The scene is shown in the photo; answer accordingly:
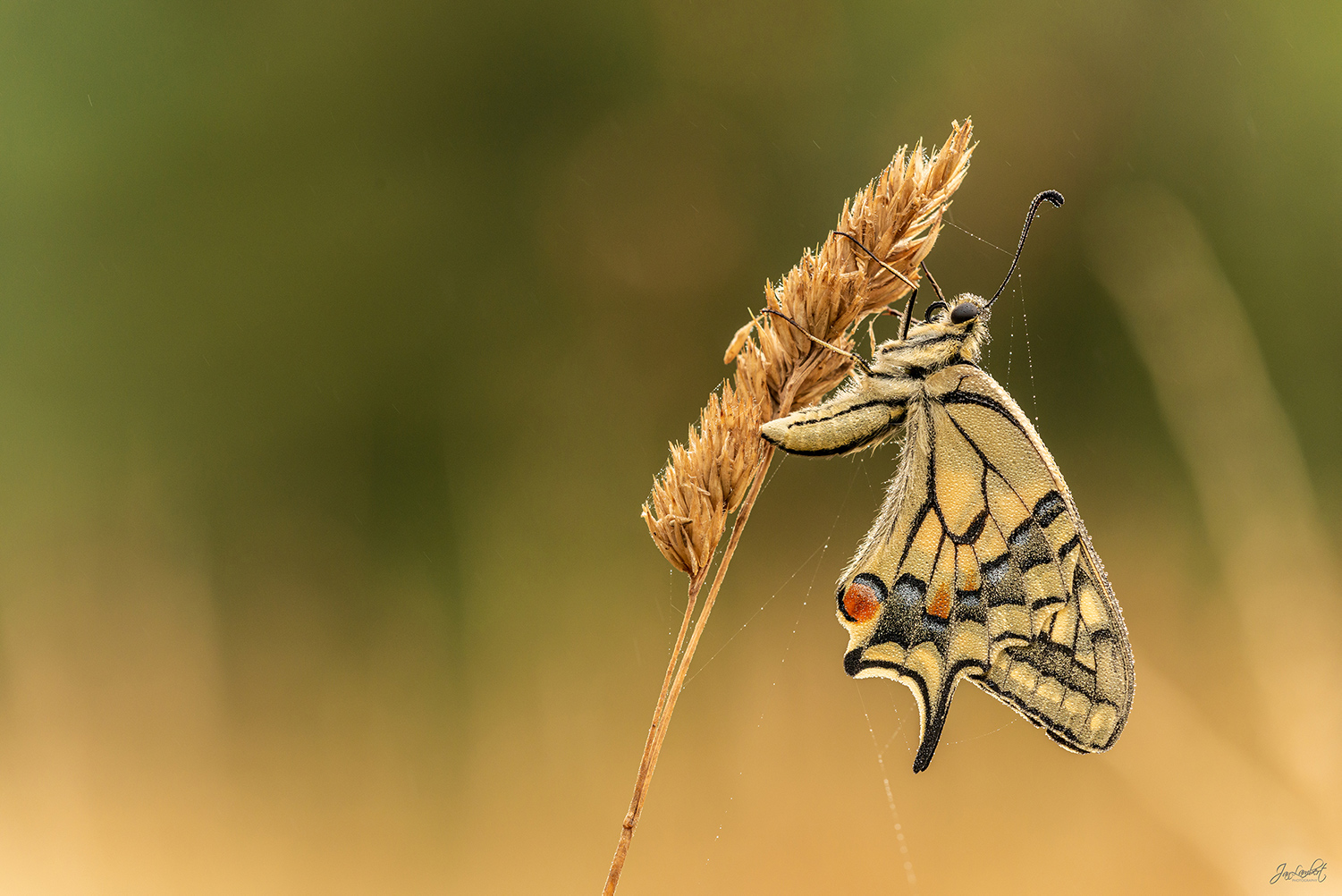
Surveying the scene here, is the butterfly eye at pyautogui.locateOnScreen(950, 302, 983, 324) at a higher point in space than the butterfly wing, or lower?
higher

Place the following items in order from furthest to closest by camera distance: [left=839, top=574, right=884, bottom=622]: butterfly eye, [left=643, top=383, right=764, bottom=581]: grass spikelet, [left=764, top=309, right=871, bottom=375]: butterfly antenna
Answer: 1. [left=839, top=574, right=884, bottom=622]: butterfly eye
2. [left=764, top=309, right=871, bottom=375]: butterfly antenna
3. [left=643, top=383, right=764, bottom=581]: grass spikelet

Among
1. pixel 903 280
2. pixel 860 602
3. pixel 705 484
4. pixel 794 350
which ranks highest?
pixel 903 280

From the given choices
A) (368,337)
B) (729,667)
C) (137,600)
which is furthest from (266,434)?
(729,667)

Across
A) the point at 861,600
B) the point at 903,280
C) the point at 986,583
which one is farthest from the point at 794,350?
the point at 986,583

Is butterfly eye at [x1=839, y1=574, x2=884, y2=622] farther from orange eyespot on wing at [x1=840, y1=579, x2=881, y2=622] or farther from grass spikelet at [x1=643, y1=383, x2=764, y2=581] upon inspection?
grass spikelet at [x1=643, y1=383, x2=764, y2=581]

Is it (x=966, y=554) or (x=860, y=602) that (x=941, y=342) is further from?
(x=860, y=602)

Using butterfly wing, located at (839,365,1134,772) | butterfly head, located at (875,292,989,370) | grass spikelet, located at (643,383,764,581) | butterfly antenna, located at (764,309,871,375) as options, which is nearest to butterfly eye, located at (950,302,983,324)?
butterfly head, located at (875,292,989,370)

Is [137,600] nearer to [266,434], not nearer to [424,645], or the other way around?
[266,434]
